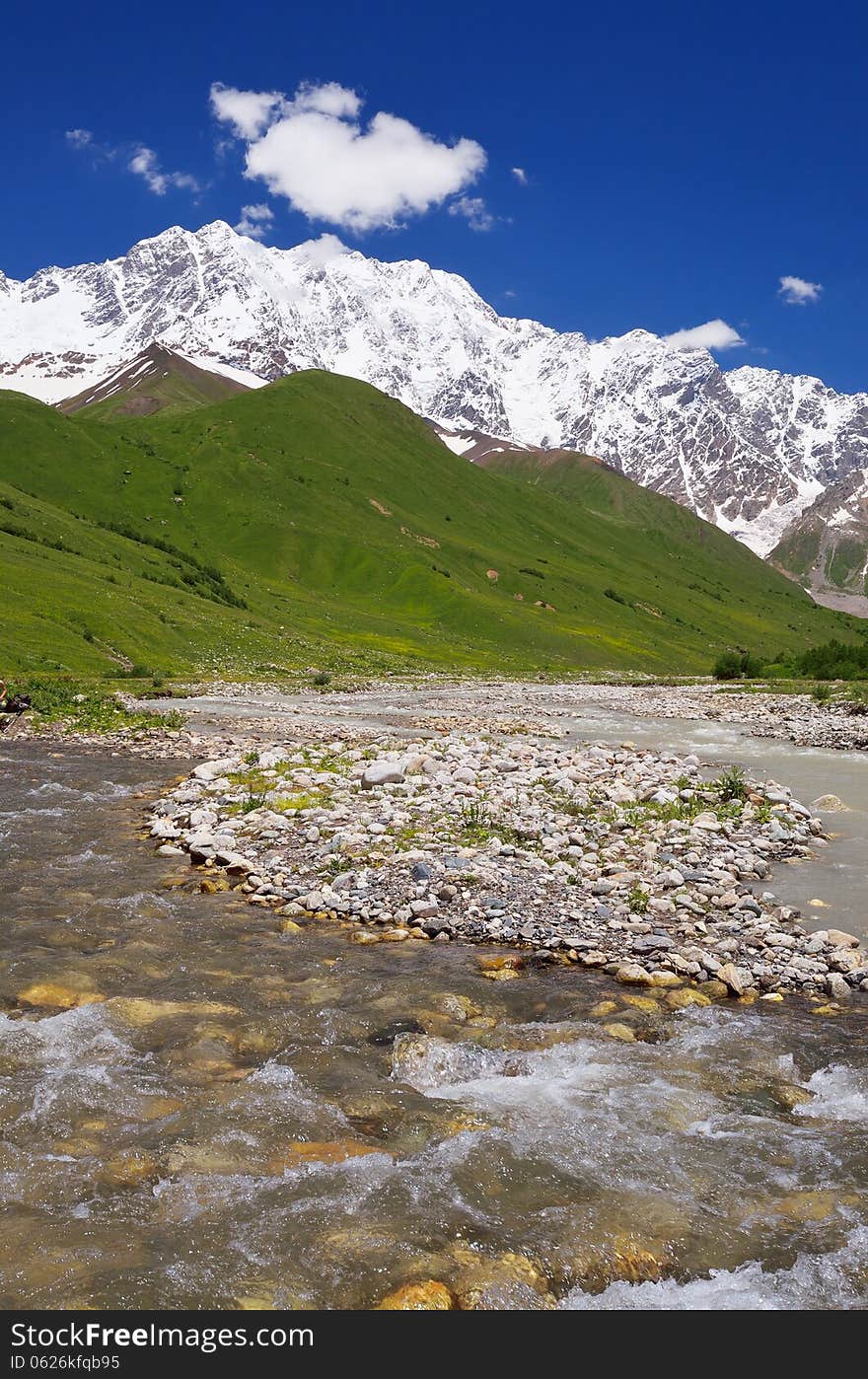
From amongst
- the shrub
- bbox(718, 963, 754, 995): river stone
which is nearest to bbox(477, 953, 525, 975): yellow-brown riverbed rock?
bbox(718, 963, 754, 995): river stone

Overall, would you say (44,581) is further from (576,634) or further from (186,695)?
(576,634)

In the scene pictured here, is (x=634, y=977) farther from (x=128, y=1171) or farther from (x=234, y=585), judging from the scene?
(x=234, y=585)

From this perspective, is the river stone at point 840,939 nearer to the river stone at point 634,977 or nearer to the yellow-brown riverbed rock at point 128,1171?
the river stone at point 634,977

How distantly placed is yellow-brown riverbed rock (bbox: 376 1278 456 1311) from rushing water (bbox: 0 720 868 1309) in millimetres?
148

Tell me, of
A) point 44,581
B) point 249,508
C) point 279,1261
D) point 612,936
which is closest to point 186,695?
point 44,581

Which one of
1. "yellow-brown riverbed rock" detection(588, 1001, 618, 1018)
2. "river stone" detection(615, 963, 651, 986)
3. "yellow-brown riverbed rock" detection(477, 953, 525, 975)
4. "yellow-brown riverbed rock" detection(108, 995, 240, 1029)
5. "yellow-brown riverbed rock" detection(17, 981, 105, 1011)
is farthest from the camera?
"yellow-brown riverbed rock" detection(477, 953, 525, 975)

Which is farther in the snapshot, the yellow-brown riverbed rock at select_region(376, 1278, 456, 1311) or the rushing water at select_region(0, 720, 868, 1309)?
the rushing water at select_region(0, 720, 868, 1309)

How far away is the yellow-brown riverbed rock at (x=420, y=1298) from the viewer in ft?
22.9

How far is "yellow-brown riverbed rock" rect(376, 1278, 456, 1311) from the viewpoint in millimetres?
6965

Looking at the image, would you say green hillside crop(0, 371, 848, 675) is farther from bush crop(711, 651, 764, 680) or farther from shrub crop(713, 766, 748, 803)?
shrub crop(713, 766, 748, 803)

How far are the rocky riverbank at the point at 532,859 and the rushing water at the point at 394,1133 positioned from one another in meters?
1.04

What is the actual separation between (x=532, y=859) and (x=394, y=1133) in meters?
10.3

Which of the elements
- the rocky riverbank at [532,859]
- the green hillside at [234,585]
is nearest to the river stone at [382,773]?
the rocky riverbank at [532,859]

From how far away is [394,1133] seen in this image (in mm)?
9516
